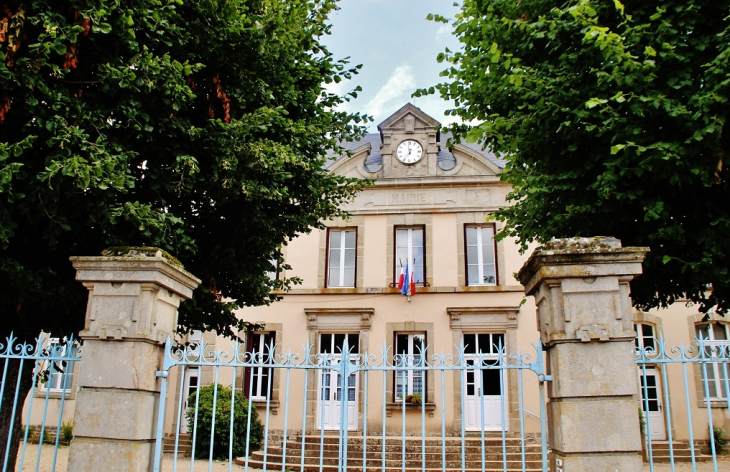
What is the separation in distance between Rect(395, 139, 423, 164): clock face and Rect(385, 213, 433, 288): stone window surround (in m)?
1.39

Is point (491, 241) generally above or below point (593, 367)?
above

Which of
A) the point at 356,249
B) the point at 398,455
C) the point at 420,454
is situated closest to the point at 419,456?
the point at 420,454

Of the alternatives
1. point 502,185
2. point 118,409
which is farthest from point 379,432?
point 118,409

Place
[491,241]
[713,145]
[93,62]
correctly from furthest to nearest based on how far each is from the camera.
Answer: [491,241]
[93,62]
[713,145]

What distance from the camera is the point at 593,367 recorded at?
152 inches

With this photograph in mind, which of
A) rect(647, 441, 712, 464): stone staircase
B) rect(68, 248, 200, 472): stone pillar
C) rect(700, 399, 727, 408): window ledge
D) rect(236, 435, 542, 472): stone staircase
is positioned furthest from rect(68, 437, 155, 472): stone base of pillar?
rect(700, 399, 727, 408): window ledge

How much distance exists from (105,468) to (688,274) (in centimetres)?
523

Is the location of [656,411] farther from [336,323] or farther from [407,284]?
[336,323]

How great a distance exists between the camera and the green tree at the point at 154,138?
477 cm

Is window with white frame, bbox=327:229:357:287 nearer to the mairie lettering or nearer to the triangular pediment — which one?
the mairie lettering

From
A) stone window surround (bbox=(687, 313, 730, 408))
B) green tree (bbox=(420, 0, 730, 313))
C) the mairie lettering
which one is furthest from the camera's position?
the mairie lettering

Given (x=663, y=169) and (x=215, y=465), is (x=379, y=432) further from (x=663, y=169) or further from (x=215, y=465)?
(x=663, y=169)

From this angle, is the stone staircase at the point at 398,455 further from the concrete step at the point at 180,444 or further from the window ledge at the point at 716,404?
the window ledge at the point at 716,404

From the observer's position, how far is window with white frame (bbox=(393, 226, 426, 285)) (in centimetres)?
1372
